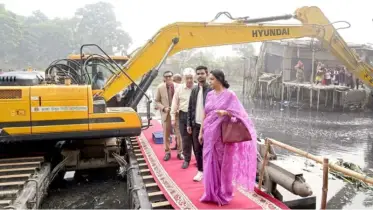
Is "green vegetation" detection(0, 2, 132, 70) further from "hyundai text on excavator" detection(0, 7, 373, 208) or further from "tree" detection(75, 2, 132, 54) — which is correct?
"hyundai text on excavator" detection(0, 7, 373, 208)

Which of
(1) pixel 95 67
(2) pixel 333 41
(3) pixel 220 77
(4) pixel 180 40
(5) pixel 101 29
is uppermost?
(5) pixel 101 29

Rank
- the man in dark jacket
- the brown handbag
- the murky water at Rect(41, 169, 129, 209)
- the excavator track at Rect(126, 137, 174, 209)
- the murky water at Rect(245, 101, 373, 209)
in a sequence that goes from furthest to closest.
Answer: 1. the murky water at Rect(245, 101, 373, 209)
2. the murky water at Rect(41, 169, 129, 209)
3. the man in dark jacket
4. the excavator track at Rect(126, 137, 174, 209)
5. the brown handbag

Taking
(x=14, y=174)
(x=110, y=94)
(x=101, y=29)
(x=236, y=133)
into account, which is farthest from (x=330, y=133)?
(x=101, y=29)

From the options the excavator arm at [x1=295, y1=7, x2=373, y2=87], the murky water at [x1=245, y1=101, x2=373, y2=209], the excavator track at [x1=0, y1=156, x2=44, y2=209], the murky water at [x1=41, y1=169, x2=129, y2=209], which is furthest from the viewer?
the excavator arm at [x1=295, y1=7, x2=373, y2=87]

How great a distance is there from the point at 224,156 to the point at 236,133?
303 millimetres

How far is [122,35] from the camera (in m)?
57.0

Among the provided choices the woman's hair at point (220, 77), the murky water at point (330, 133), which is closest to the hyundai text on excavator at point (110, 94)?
the woman's hair at point (220, 77)

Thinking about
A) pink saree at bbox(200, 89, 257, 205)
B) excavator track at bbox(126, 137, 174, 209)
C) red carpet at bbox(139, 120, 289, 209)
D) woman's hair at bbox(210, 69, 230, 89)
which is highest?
woman's hair at bbox(210, 69, 230, 89)

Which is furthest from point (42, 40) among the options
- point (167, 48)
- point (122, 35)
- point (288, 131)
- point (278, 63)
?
point (167, 48)

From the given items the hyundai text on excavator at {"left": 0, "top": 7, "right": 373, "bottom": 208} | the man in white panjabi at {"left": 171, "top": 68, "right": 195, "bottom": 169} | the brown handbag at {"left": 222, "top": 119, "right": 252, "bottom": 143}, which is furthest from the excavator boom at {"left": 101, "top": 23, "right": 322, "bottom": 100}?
the brown handbag at {"left": 222, "top": 119, "right": 252, "bottom": 143}

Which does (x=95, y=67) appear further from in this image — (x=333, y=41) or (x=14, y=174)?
(x=333, y=41)

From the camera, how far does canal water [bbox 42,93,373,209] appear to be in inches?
227

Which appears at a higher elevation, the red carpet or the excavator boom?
the excavator boom

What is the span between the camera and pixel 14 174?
15.0ft
